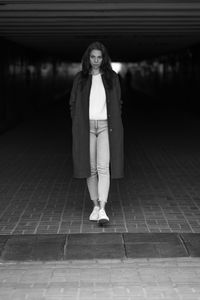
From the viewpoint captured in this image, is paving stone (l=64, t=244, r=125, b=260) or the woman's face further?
the woman's face

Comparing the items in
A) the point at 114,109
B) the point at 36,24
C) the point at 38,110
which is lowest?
the point at 38,110

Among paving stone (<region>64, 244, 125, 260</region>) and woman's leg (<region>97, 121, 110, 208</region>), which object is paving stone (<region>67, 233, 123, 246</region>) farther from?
woman's leg (<region>97, 121, 110, 208</region>)

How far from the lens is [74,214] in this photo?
5875 millimetres

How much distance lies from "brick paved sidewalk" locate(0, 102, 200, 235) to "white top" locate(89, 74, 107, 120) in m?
1.09

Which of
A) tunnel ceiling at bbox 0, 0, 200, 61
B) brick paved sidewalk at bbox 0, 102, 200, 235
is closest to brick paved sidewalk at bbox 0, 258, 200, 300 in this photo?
brick paved sidewalk at bbox 0, 102, 200, 235

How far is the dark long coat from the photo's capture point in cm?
530

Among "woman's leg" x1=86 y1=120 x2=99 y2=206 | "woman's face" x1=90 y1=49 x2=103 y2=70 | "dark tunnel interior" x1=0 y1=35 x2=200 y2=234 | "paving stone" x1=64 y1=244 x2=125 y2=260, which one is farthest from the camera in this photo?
"dark tunnel interior" x1=0 y1=35 x2=200 y2=234

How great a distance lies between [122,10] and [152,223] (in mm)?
4522

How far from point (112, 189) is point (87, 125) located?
6.66 feet

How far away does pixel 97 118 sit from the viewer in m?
5.31

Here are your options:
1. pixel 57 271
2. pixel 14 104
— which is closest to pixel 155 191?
pixel 57 271

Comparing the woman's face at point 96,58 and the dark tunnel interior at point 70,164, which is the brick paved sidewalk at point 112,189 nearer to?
the dark tunnel interior at point 70,164

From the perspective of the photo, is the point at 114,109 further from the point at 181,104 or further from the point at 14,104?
the point at 181,104

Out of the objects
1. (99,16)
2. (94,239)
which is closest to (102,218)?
(94,239)
